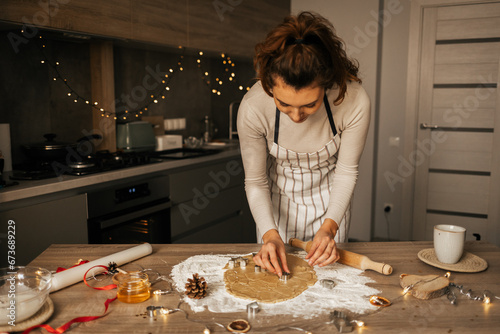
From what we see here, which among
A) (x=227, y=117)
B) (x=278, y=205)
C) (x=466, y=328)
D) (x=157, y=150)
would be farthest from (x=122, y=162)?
(x=466, y=328)

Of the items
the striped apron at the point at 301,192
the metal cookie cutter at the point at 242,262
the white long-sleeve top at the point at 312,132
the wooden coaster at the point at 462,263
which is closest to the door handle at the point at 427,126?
the striped apron at the point at 301,192

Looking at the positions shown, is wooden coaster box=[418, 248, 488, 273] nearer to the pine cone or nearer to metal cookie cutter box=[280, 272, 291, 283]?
metal cookie cutter box=[280, 272, 291, 283]

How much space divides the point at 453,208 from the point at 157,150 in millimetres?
2586

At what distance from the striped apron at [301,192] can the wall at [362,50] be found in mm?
2008

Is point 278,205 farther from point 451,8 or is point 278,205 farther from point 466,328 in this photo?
point 451,8

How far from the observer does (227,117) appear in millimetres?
4016

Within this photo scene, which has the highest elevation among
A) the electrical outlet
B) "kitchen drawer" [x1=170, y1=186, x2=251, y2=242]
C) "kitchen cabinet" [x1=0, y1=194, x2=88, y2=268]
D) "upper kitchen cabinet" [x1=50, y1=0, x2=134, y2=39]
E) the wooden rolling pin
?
"upper kitchen cabinet" [x1=50, y1=0, x2=134, y2=39]

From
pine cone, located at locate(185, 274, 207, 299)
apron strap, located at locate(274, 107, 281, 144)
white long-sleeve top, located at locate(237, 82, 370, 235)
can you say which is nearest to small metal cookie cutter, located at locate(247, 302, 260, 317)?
pine cone, located at locate(185, 274, 207, 299)

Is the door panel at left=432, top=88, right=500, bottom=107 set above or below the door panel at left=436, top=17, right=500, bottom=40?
below

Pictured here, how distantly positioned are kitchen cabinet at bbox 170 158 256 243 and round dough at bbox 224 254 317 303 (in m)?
1.64

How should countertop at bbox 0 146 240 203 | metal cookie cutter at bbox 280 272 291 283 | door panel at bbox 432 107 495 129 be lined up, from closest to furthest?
metal cookie cutter at bbox 280 272 291 283 < countertop at bbox 0 146 240 203 < door panel at bbox 432 107 495 129

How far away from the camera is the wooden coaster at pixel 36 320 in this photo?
837 millimetres

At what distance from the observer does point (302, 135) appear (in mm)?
1557

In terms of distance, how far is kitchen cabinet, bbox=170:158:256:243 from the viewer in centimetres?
277
